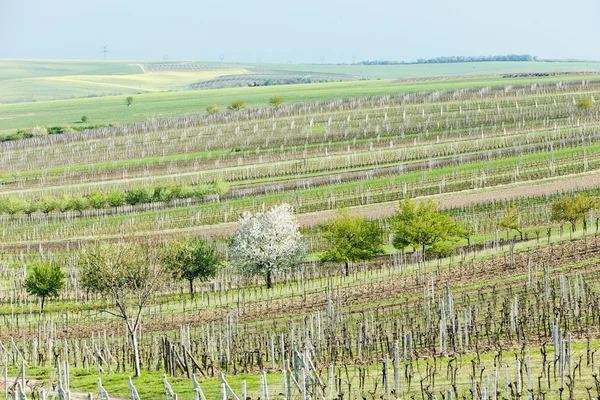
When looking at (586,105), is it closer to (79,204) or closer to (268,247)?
(79,204)

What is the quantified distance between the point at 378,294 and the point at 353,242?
13129 millimetres

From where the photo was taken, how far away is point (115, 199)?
11144 cm

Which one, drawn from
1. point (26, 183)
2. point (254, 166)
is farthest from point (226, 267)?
point (26, 183)

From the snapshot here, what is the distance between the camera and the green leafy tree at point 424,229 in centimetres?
6831

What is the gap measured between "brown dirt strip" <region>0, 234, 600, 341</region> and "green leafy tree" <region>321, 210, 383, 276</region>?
27.2 feet

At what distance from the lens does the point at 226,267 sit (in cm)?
7625

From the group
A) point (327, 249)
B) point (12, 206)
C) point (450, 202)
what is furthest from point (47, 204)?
point (450, 202)

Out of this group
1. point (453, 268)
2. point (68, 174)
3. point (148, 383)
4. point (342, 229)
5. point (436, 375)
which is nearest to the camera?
point (436, 375)

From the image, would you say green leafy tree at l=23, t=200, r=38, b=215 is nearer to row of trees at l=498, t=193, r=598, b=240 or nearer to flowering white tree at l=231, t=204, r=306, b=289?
flowering white tree at l=231, t=204, r=306, b=289

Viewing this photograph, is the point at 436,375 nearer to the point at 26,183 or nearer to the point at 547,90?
the point at 26,183

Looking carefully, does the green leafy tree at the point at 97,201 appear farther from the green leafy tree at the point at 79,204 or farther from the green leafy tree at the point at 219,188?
the green leafy tree at the point at 219,188

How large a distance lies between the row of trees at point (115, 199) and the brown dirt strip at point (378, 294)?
2020 inches

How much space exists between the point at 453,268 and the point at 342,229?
38.6ft

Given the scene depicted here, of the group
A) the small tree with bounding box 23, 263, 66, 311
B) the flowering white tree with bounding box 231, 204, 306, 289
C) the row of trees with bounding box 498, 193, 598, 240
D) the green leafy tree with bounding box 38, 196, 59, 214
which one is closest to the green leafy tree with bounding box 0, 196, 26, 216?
the green leafy tree with bounding box 38, 196, 59, 214
